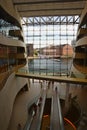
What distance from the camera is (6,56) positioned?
82.9ft

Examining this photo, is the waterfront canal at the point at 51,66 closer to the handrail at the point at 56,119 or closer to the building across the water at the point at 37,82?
the building across the water at the point at 37,82

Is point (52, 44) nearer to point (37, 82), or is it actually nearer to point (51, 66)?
point (51, 66)

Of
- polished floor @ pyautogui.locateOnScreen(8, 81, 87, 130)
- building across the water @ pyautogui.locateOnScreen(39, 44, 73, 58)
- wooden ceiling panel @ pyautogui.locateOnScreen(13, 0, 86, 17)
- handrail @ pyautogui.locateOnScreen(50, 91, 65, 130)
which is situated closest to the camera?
handrail @ pyautogui.locateOnScreen(50, 91, 65, 130)

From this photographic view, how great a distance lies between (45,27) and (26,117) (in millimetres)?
24812

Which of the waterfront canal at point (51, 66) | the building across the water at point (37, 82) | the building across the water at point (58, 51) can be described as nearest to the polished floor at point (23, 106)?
the building across the water at point (37, 82)

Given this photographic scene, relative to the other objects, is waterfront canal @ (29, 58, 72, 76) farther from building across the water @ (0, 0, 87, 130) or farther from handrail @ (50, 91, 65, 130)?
handrail @ (50, 91, 65, 130)

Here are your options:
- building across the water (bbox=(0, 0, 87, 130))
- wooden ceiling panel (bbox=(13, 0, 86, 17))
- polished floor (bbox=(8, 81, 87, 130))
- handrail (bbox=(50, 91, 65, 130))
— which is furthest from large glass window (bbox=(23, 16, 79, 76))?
handrail (bbox=(50, 91, 65, 130))

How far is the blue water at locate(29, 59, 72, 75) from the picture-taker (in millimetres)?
40447

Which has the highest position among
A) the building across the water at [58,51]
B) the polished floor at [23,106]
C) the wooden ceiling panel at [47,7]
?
the wooden ceiling panel at [47,7]

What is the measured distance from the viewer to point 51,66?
40906 millimetres

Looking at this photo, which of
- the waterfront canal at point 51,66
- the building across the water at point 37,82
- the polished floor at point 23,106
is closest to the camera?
the building across the water at point 37,82

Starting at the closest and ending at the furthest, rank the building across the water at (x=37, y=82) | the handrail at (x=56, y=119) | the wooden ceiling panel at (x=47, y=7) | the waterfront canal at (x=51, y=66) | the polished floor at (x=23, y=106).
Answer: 1. the handrail at (x=56, y=119)
2. the building across the water at (x=37, y=82)
3. the polished floor at (x=23, y=106)
4. the wooden ceiling panel at (x=47, y=7)
5. the waterfront canal at (x=51, y=66)

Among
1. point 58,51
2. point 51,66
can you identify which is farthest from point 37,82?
point 58,51

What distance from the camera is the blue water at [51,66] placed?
4045 cm
